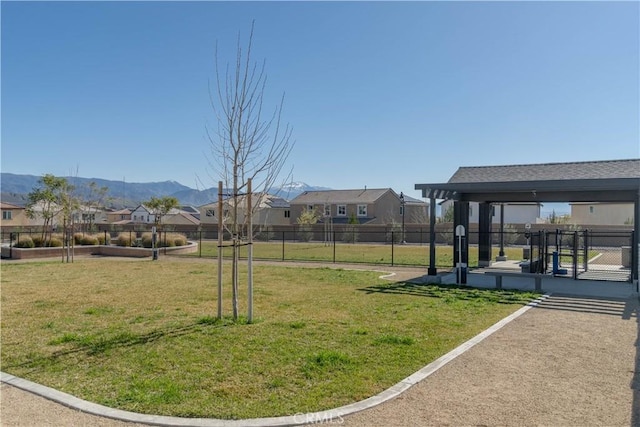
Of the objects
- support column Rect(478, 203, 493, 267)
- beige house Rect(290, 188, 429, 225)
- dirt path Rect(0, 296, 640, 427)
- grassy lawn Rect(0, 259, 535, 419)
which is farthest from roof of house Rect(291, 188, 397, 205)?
dirt path Rect(0, 296, 640, 427)

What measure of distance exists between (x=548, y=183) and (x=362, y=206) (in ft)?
132

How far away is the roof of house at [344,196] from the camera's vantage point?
54544mm

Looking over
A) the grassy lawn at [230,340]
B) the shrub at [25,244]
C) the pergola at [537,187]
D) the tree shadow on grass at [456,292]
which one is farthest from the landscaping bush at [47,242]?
the pergola at [537,187]

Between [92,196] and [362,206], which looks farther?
[362,206]

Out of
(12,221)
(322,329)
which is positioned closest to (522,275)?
(322,329)

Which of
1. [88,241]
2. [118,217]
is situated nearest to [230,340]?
[88,241]

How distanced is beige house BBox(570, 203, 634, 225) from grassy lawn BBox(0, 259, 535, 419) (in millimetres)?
40985

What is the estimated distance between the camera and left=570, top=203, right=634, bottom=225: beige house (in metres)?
45.4

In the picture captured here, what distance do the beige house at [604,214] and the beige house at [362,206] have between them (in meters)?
16.0

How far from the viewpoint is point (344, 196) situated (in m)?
56.6

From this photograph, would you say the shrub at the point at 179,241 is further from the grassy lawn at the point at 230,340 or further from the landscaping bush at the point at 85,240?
the grassy lawn at the point at 230,340

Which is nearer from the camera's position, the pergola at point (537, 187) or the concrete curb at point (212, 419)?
the concrete curb at point (212, 419)

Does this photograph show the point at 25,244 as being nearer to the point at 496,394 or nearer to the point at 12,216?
the point at 496,394

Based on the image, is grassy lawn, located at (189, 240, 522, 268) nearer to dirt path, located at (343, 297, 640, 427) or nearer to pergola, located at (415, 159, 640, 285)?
pergola, located at (415, 159, 640, 285)
